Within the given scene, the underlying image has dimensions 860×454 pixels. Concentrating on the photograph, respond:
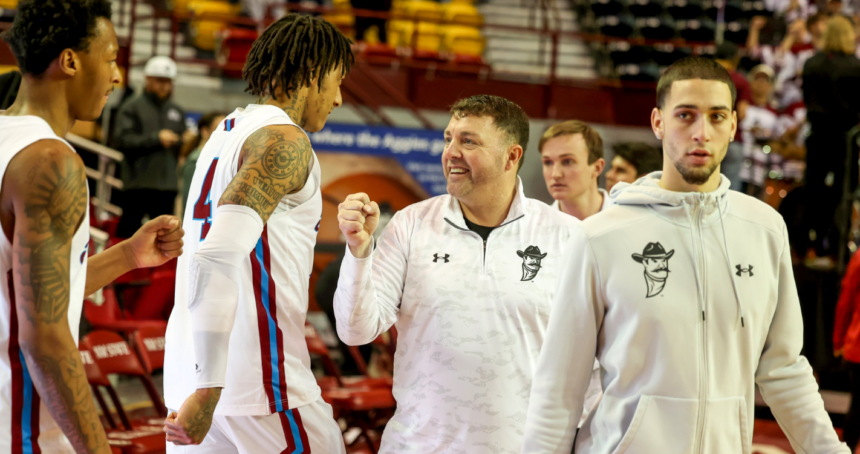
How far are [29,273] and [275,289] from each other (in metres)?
0.83

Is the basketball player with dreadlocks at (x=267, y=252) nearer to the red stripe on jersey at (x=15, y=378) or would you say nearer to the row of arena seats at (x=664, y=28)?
the red stripe on jersey at (x=15, y=378)

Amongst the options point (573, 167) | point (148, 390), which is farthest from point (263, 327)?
point (148, 390)

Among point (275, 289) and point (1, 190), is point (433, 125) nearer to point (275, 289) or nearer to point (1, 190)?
point (275, 289)

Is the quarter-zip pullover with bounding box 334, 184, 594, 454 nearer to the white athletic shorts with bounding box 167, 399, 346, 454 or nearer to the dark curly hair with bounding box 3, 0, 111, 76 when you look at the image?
the white athletic shorts with bounding box 167, 399, 346, 454

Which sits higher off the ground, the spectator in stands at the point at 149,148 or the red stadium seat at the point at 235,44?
the red stadium seat at the point at 235,44

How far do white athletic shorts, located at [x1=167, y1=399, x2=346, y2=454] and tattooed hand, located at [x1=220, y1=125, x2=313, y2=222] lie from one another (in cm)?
66

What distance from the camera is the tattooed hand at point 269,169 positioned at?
231cm

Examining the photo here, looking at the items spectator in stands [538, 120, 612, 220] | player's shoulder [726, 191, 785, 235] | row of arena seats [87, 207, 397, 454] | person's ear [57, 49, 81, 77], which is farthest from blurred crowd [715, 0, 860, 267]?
person's ear [57, 49, 81, 77]

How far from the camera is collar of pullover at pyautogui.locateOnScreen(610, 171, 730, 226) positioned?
2385mm

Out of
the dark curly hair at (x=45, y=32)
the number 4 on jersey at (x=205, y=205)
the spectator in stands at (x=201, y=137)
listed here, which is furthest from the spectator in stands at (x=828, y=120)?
the dark curly hair at (x=45, y=32)

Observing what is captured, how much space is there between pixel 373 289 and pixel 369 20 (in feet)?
33.8

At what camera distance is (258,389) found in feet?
8.30

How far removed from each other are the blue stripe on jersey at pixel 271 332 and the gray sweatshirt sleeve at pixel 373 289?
0.25 meters

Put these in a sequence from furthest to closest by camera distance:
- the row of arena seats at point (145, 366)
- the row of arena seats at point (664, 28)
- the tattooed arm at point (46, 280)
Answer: the row of arena seats at point (664, 28) < the row of arena seats at point (145, 366) < the tattooed arm at point (46, 280)
